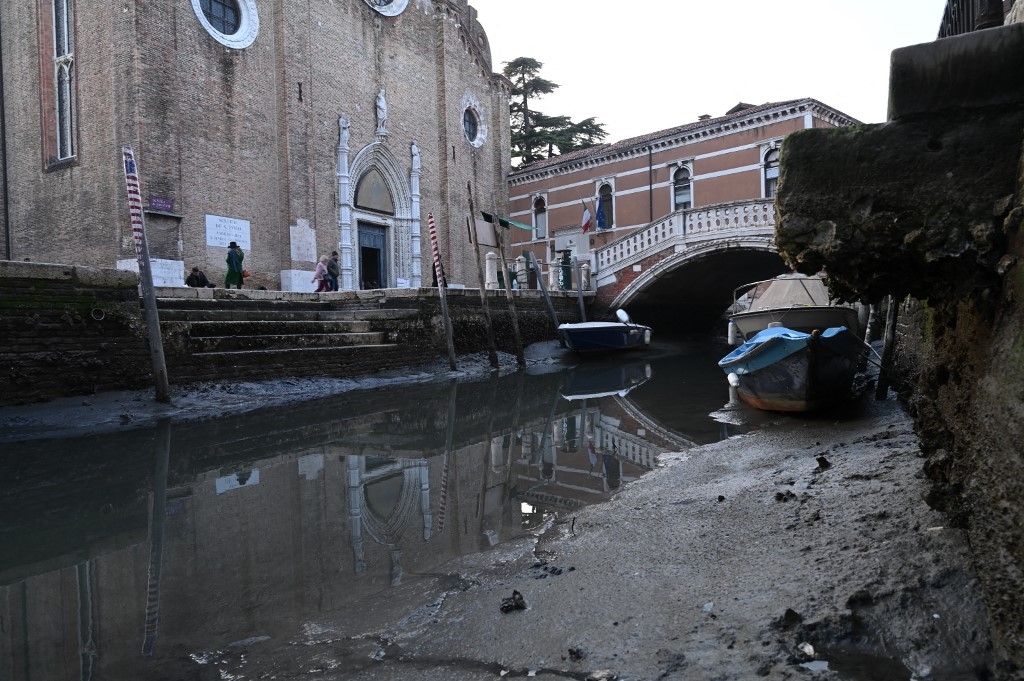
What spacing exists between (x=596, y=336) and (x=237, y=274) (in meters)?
8.11

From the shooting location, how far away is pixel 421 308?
40.9 feet

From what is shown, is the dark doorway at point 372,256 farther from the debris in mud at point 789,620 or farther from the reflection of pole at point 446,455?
the debris in mud at point 789,620

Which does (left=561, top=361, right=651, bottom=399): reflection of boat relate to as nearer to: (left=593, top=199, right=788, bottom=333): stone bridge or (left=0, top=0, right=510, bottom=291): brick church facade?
(left=593, top=199, right=788, bottom=333): stone bridge

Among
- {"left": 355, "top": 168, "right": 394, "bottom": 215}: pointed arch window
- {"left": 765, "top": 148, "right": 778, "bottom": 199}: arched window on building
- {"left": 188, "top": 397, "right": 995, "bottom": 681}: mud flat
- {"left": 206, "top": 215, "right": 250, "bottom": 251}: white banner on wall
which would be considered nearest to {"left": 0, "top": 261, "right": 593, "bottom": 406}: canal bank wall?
{"left": 206, "top": 215, "right": 250, "bottom": 251}: white banner on wall

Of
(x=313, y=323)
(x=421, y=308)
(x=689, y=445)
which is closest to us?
(x=689, y=445)

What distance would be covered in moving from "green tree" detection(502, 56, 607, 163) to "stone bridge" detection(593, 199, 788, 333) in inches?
526

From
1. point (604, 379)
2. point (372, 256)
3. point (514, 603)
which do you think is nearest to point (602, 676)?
point (514, 603)

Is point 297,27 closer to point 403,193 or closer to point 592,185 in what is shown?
point 403,193

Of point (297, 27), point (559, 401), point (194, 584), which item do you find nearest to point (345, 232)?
point (297, 27)

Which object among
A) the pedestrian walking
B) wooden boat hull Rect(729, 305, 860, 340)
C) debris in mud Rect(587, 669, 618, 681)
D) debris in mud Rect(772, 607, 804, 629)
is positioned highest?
the pedestrian walking

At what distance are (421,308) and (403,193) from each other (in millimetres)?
8517

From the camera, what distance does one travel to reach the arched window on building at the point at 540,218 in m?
26.1

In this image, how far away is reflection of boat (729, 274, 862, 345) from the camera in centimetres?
1048

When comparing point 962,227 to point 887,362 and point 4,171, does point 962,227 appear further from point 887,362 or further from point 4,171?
point 4,171
